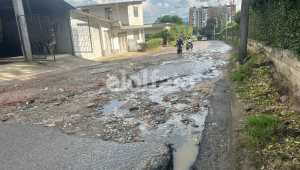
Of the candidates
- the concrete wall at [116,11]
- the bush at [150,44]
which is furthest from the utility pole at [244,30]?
the concrete wall at [116,11]

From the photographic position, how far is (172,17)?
84562 millimetres

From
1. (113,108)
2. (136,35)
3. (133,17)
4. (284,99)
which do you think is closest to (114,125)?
(113,108)

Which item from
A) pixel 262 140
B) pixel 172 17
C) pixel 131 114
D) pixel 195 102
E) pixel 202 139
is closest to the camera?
pixel 262 140

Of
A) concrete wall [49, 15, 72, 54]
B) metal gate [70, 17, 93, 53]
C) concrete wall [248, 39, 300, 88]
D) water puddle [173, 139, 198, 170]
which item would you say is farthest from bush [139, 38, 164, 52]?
water puddle [173, 139, 198, 170]

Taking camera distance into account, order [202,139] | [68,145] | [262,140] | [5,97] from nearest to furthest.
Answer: [262,140], [68,145], [202,139], [5,97]

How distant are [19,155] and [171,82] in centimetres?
576

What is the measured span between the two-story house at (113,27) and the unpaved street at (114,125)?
760 cm

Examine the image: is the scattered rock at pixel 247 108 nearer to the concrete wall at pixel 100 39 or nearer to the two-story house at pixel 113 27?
the two-story house at pixel 113 27

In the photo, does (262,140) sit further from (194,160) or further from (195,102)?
(195,102)

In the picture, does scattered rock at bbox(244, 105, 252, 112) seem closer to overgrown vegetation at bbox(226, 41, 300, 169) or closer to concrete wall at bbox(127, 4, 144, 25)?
overgrown vegetation at bbox(226, 41, 300, 169)

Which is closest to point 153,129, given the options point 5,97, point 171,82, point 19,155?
point 19,155

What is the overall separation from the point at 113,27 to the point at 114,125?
18.0 metres

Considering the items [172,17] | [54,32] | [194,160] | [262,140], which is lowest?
[194,160]

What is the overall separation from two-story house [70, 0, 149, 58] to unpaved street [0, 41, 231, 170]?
760cm
